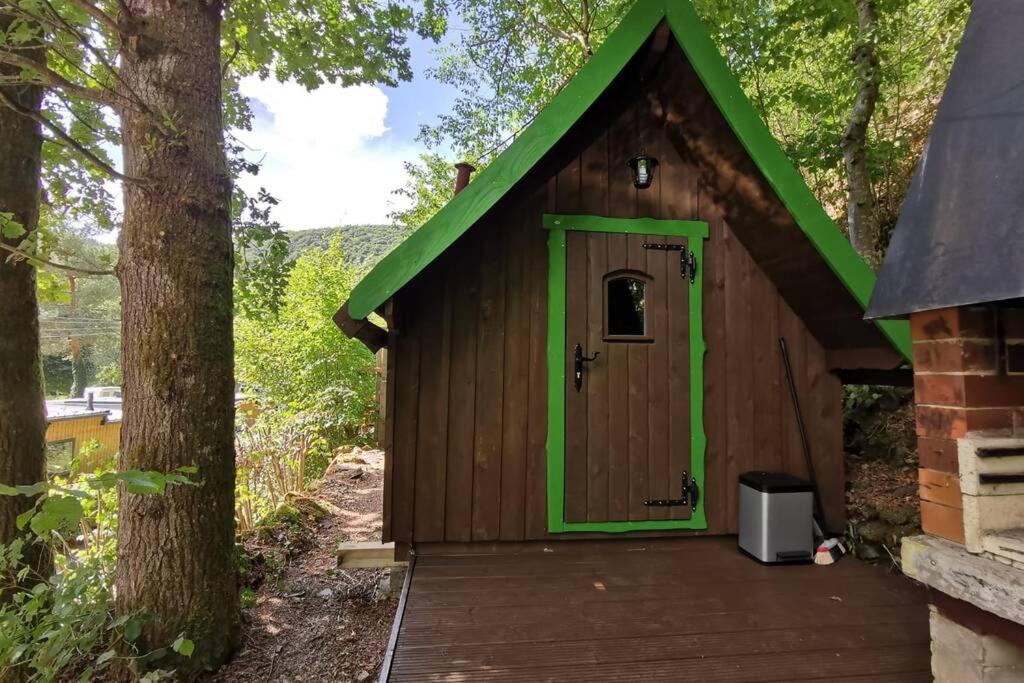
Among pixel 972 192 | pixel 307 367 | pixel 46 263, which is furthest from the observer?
pixel 307 367

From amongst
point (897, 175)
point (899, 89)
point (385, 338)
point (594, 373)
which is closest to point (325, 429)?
point (385, 338)

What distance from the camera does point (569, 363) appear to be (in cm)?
300

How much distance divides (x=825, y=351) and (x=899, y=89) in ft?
19.1

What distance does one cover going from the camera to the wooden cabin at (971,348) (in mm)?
1307

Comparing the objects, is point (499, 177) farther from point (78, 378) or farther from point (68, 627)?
point (78, 378)

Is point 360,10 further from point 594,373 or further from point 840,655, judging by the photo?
point 840,655

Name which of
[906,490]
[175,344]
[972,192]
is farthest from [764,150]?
[175,344]

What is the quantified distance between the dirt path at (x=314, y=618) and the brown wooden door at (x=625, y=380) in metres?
1.43

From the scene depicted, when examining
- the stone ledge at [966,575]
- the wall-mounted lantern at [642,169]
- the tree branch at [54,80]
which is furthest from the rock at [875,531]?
the tree branch at [54,80]

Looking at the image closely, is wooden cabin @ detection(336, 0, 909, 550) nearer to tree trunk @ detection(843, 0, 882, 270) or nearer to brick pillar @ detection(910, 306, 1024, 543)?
brick pillar @ detection(910, 306, 1024, 543)

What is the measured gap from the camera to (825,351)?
3.22 meters

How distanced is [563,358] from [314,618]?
2.30m

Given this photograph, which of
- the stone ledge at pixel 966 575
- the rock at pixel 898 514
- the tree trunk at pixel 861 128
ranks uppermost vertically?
the tree trunk at pixel 861 128

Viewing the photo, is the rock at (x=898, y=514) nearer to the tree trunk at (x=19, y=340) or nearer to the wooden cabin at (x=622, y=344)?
the wooden cabin at (x=622, y=344)
